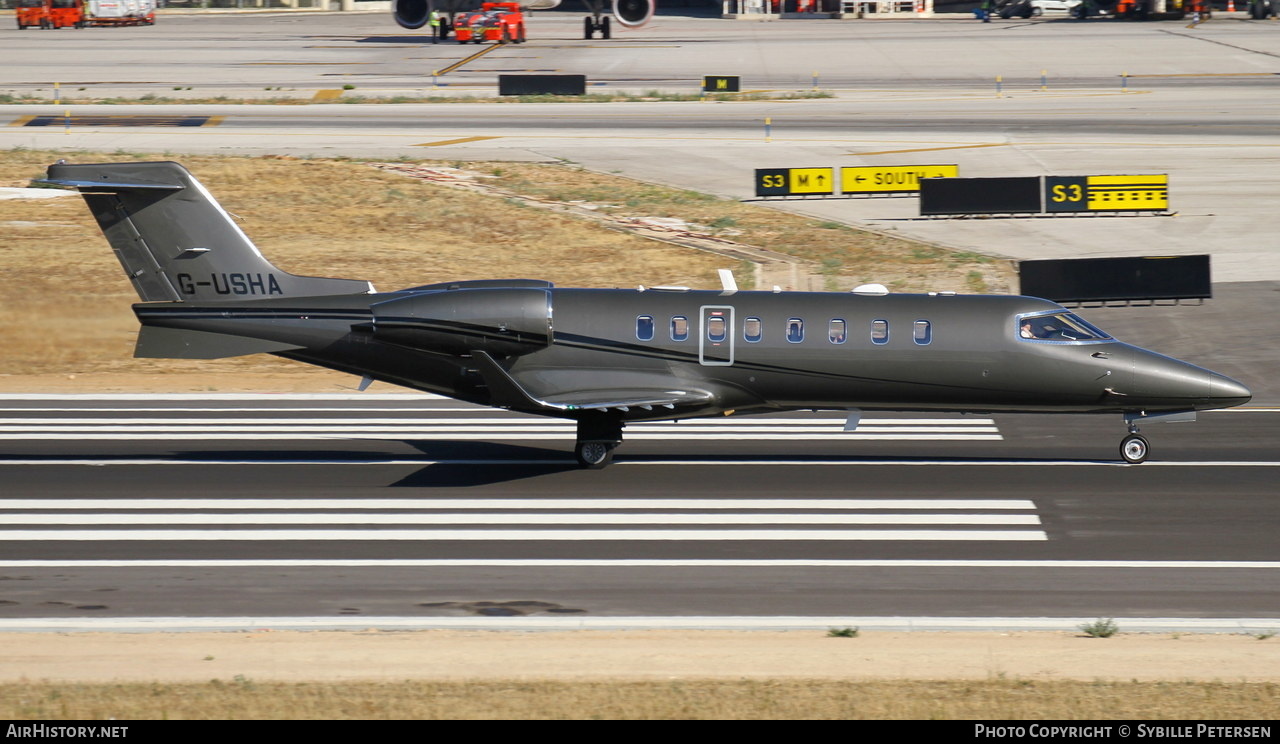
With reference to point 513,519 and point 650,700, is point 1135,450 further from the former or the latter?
point 650,700

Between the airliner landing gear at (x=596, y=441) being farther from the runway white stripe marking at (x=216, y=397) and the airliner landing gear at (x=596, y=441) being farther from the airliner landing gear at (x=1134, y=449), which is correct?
the airliner landing gear at (x=1134, y=449)

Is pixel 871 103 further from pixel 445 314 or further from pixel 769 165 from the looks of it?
pixel 445 314

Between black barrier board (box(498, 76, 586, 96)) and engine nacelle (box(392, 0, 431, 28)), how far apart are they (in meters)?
22.8

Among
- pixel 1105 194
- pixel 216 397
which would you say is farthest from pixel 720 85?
pixel 216 397

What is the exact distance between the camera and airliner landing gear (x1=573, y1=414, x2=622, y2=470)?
23344 mm

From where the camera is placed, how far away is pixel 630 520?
20.6 meters

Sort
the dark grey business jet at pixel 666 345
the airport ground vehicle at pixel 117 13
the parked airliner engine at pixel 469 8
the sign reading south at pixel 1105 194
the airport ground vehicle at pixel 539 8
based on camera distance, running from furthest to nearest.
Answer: the airport ground vehicle at pixel 117 13 < the airport ground vehicle at pixel 539 8 < the parked airliner engine at pixel 469 8 < the sign reading south at pixel 1105 194 < the dark grey business jet at pixel 666 345

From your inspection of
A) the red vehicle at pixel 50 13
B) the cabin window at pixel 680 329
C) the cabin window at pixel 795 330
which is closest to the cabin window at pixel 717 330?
the cabin window at pixel 680 329

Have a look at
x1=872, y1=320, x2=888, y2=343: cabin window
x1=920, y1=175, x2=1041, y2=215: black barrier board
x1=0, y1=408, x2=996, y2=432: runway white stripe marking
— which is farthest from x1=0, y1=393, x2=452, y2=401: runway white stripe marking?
x1=920, y1=175, x2=1041, y2=215: black barrier board

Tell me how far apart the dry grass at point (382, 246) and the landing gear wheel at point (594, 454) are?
1199 centimetres

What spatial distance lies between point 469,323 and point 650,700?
35.7ft

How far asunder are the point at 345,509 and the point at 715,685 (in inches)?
380

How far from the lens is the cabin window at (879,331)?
73.8 ft
